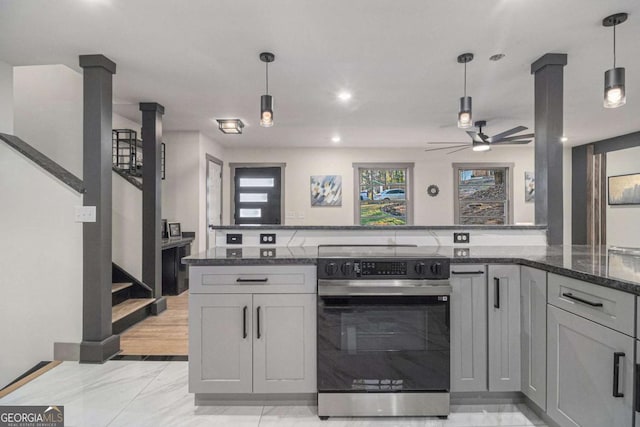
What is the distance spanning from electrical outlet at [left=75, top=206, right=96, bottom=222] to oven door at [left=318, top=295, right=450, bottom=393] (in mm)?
2001

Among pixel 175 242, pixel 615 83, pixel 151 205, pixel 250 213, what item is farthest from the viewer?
pixel 250 213

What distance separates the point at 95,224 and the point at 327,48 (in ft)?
7.53

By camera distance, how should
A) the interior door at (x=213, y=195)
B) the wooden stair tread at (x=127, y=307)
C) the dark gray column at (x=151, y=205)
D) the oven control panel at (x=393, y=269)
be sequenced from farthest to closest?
the interior door at (x=213, y=195) → the dark gray column at (x=151, y=205) → the wooden stair tread at (x=127, y=307) → the oven control panel at (x=393, y=269)

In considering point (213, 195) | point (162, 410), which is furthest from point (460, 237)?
point (213, 195)

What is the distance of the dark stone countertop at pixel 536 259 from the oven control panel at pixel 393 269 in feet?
0.32

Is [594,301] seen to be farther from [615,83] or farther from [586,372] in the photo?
[615,83]

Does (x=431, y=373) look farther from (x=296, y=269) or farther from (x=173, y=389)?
(x=173, y=389)

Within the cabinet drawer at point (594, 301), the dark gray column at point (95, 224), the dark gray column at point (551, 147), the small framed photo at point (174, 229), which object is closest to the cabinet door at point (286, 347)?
the cabinet drawer at point (594, 301)

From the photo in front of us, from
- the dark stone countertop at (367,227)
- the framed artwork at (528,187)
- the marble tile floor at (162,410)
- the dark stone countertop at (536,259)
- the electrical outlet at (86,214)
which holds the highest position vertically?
the framed artwork at (528,187)

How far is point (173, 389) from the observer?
2211 millimetres

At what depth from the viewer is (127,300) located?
144 inches

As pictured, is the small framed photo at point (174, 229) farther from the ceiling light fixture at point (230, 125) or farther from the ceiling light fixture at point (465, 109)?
the ceiling light fixture at point (465, 109)

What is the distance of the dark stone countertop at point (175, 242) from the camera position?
411cm

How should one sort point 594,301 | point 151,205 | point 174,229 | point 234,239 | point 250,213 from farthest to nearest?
point 250,213 → point 174,229 → point 151,205 → point 234,239 → point 594,301
